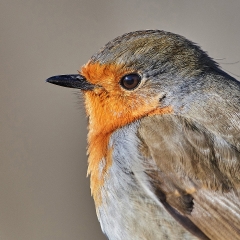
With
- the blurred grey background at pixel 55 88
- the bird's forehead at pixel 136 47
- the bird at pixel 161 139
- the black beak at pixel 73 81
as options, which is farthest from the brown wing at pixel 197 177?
the blurred grey background at pixel 55 88

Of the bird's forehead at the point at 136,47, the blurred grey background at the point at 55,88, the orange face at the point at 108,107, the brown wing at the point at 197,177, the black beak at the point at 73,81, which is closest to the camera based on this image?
the brown wing at the point at 197,177

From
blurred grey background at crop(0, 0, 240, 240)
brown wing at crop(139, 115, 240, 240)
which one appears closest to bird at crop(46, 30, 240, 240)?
brown wing at crop(139, 115, 240, 240)

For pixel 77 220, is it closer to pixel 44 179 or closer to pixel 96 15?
pixel 44 179

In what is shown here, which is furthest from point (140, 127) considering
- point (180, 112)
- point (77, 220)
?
A: point (77, 220)

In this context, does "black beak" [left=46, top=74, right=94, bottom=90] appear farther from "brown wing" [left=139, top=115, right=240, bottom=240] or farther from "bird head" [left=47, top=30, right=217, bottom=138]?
"brown wing" [left=139, top=115, right=240, bottom=240]

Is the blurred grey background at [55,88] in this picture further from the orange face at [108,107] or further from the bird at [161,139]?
the bird at [161,139]

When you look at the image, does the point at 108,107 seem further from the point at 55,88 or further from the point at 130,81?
the point at 55,88
